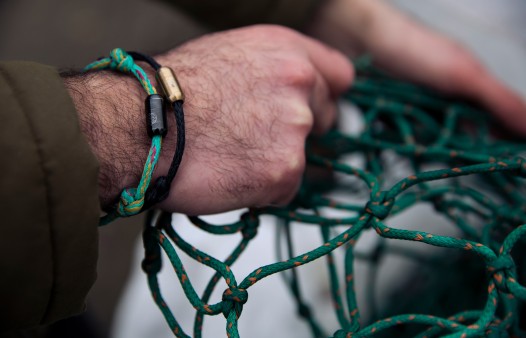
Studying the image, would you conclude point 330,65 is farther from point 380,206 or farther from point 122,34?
point 122,34

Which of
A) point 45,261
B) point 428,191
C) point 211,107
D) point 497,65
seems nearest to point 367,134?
point 428,191

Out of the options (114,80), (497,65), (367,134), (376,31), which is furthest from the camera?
(497,65)

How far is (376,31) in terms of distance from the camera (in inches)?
31.9

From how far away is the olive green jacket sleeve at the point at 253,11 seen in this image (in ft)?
2.54

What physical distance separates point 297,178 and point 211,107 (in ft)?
0.39

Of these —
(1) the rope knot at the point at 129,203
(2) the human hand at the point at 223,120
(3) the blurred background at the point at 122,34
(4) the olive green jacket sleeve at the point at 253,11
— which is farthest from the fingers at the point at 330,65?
(3) the blurred background at the point at 122,34

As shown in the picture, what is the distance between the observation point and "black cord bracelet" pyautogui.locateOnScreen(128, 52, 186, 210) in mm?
464

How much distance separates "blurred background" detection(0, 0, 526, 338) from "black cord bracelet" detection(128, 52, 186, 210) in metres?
0.57

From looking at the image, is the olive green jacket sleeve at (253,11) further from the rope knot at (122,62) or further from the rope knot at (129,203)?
the rope knot at (129,203)

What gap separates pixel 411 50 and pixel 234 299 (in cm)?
52

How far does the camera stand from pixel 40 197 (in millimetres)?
389

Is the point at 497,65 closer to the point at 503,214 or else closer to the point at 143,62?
the point at 503,214

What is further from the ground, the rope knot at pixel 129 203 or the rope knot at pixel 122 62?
the rope knot at pixel 122 62

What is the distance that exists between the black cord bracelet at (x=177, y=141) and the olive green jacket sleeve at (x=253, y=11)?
325 mm
